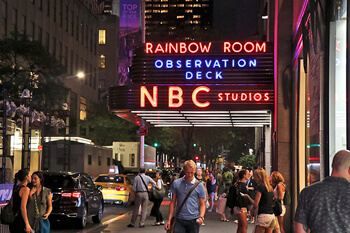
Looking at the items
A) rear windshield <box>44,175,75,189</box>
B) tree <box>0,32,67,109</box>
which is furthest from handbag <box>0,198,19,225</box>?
tree <box>0,32,67,109</box>

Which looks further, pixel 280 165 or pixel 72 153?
pixel 72 153

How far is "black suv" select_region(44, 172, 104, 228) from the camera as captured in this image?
18.2 metres

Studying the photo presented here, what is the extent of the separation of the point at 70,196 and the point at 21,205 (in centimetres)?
844

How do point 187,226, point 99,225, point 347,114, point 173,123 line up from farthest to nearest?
point 173,123
point 99,225
point 187,226
point 347,114

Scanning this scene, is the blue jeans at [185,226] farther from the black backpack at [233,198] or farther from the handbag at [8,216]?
the black backpack at [233,198]

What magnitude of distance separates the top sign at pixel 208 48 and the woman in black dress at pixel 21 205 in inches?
506

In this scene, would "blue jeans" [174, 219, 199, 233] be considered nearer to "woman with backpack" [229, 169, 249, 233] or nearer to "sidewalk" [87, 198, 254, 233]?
"woman with backpack" [229, 169, 249, 233]

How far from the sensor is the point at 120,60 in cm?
3014

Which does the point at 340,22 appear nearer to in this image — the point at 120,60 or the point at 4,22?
the point at 120,60

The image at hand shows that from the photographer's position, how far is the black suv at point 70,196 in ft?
59.8

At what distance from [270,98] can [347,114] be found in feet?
37.1

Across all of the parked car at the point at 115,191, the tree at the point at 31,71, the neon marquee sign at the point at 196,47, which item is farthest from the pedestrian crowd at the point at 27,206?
the tree at the point at 31,71

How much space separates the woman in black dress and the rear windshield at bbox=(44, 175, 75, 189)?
27.7ft

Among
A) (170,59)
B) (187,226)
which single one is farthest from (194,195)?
(170,59)
